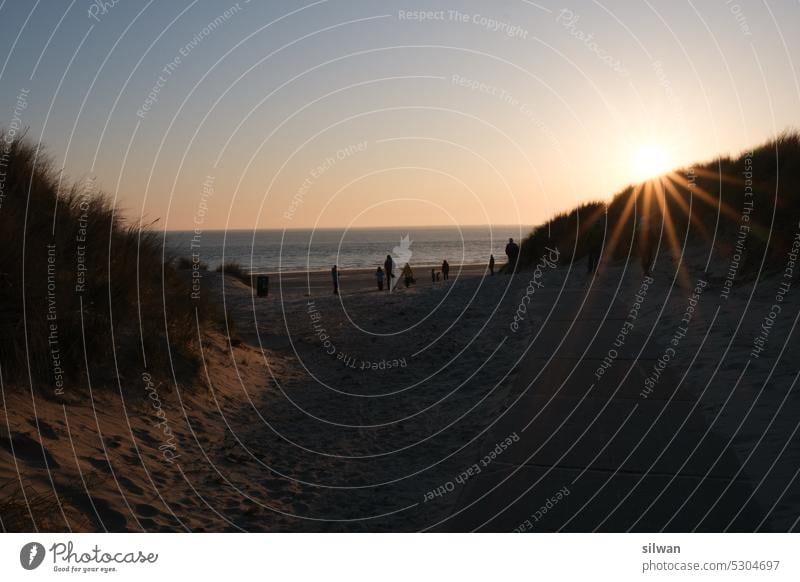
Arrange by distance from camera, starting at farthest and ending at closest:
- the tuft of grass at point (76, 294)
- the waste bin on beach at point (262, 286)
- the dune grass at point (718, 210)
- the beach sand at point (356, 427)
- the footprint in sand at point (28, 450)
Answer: the waste bin on beach at point (262, 286)
the dune grass at point (718, 210)
the tuft of grass at point (76, 294)
the beach sand at point (356, 427)
the footprint in sand at point (28, 450)

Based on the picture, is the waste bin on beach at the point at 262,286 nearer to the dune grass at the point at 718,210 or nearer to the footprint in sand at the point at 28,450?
the dune grass at the point at 718,210

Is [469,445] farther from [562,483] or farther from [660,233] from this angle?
[660,233]

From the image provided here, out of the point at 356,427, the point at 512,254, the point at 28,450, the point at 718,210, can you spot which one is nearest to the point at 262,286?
the point at 512,254

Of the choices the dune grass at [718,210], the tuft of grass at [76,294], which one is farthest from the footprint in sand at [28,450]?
the dune grass at [718,210]

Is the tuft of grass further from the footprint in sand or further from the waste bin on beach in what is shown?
the waste bin on beach

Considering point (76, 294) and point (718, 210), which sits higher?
point (718, 210)

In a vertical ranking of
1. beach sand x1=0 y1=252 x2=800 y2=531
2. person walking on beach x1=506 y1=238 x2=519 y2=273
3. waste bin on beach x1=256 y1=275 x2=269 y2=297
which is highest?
person walking on beach x1=506 y1=238 x2=519 y2=273

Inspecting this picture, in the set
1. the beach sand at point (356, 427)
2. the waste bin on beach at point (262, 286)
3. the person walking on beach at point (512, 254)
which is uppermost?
the person walking on beach at point (512, 254)

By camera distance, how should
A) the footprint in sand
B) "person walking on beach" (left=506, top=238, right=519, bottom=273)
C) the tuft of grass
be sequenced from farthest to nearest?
"person walking on beach" (left=506, top=238, right=519, bottom=273) < the tuft of grass < the footprint in sand

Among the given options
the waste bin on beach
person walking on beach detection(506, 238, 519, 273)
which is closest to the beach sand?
the waste bin on beach

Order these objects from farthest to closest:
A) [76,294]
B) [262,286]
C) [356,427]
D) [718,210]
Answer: [262,286] → [718,210] → [356,427] → [76,294]

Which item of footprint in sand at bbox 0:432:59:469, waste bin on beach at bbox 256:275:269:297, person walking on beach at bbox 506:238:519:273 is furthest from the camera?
person walking on beach at bbox 506:238:519:273

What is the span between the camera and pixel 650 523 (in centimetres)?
539

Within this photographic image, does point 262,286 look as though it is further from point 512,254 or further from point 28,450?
point 28,450
